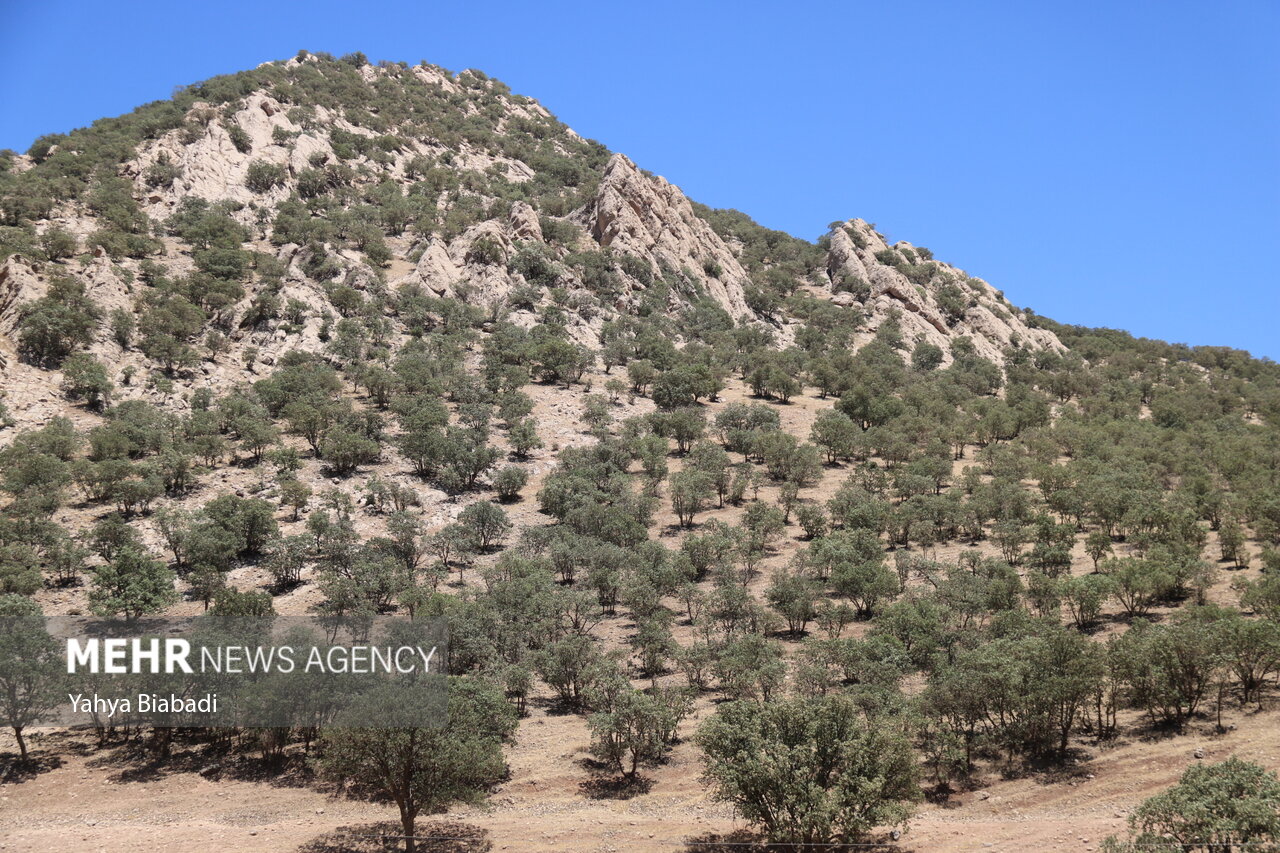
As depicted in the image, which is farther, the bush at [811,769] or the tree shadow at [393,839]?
the tree shadow at [393,839]

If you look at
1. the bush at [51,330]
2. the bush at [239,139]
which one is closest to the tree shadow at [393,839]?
the bush at [51,330]

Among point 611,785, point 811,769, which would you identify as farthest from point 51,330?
point 811,769

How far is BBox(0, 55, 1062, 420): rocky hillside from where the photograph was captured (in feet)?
235

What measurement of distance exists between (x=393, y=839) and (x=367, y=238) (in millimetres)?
80094

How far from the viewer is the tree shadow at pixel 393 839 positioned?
24.8 metres

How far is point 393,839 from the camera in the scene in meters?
25.5

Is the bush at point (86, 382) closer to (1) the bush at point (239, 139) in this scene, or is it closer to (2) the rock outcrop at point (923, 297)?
(1) the bush at point (239, 139)

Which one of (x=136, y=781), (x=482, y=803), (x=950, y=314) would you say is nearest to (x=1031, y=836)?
(x=482, y=803)

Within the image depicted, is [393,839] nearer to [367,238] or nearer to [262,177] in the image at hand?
[367,238]

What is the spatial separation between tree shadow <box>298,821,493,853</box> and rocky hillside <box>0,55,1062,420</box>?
4727 cm

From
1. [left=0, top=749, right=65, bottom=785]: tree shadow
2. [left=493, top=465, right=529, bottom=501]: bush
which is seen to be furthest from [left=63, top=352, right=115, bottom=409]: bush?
[left=0, top=749, right=65, bottom=785]: tree shadow

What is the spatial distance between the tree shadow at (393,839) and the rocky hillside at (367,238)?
47.3 m

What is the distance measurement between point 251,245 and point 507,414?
45828mm

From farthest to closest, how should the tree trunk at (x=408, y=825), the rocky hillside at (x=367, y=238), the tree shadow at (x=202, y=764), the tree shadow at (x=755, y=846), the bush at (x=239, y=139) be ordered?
the bush at (x=239, y=139), the rocky hillside at (x=367, y=238), the tree shadow at (x=202, y=764), the tree trunk at (x=408, y=825), the tree shadow at (x=755, y=846)
